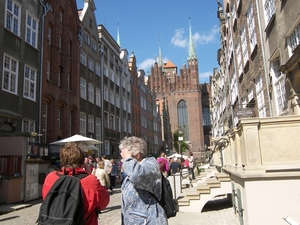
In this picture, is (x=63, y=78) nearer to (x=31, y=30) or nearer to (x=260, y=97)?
(x=31, y=30)

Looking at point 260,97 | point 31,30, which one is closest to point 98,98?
point 31,30

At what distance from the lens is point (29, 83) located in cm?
1678

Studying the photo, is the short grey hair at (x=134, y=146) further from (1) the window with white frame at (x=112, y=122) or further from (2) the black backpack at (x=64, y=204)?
(1) the window with white frame at (x=112, y=122)

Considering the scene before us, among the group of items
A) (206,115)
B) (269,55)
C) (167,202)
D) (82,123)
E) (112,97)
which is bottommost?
(167,202)

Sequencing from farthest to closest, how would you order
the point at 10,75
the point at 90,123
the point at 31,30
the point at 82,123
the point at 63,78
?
the point at 90,123, the point at 82,123, the point at 63,78, the point at 31,30, the point at 10,75

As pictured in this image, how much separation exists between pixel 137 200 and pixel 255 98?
489 inches

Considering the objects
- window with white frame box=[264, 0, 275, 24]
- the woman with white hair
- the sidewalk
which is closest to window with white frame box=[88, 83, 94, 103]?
the sidewalk

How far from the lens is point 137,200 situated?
Result: 303 cm

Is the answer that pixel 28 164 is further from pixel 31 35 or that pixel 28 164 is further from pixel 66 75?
pixel 66 75

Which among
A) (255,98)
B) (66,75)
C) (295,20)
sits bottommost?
(255,98)

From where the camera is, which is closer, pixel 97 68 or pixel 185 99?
pixel 97 68

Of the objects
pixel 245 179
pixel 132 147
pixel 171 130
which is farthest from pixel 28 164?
pixel 171 130

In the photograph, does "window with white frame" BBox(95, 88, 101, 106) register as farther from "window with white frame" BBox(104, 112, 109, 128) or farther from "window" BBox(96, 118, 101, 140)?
"window with white frame" BBox(104, 112, 109, 128)

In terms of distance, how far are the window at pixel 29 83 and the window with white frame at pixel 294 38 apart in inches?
524
